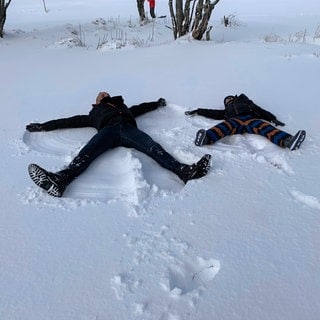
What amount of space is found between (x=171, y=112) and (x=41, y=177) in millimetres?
1773

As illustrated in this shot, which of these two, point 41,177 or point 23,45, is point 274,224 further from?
point 23,45

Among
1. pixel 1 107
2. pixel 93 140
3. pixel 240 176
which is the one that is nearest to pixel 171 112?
pixel 93 140

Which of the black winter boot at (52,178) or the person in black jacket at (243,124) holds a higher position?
the black winter boot at (52,178)

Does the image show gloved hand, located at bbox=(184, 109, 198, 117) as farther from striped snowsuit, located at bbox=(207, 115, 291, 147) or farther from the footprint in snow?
the footprint in snow

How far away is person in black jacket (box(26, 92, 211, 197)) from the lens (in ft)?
8.75

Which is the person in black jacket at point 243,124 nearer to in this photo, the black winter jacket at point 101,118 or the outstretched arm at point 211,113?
the outstretched arm at point 211,113

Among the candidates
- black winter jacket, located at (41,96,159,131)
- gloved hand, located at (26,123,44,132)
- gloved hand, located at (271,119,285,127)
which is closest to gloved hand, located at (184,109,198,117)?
black winter jacket, located at (41,96,159,131)

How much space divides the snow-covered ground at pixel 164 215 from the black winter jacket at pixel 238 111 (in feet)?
0.37

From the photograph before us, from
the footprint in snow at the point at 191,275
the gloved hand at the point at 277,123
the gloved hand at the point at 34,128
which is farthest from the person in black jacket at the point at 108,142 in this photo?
the gloved hand at the point at 277,123

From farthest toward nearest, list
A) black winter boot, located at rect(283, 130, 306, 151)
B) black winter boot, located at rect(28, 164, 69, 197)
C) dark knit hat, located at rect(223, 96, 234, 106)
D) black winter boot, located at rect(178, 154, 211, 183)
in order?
dark knit hat, located at rect(223, 96, 234, 106) → black winter boot, located at rect(283, 130, 306, 151) → black winter boot, located at rect(178, 154, 211, 183) → black winter boot, located at rect(28, 164, 69, 197)

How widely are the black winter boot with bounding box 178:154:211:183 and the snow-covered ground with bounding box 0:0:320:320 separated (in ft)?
0.21

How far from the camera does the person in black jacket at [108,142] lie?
2.67 meters

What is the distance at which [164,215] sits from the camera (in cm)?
242

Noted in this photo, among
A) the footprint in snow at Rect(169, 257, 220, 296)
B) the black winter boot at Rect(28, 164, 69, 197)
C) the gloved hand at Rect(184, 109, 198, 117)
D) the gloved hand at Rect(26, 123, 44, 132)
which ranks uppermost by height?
the black winter boot at Rect(28, 164, 69, 197)
